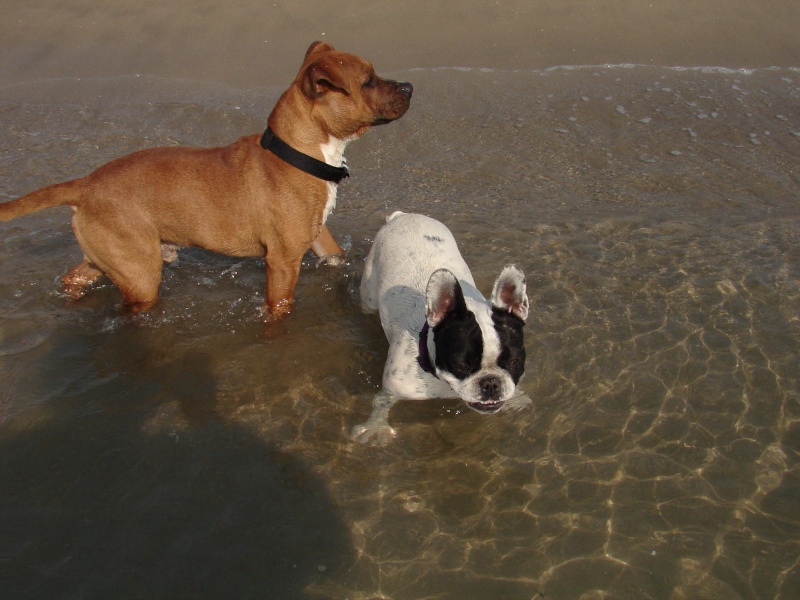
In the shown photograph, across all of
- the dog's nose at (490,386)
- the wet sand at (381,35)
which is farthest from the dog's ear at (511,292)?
the wet sand at (381,35)

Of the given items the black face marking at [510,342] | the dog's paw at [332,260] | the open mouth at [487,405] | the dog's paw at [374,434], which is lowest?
the dog's paw at [374,434]

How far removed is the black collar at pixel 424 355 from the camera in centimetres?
367

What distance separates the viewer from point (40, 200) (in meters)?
4.38

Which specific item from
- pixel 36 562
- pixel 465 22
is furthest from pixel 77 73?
pixel 36 562

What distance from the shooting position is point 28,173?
23.3 ft

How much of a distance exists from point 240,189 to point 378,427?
1865 millimetres

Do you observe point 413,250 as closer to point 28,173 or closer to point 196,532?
point 196,532

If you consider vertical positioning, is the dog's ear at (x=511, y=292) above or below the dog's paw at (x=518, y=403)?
above

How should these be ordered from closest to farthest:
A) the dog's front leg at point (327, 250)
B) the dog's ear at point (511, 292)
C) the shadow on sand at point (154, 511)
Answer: the shadow on sand at point (154, 511) → the dog's ear at point (511, 292) → the dog's front leg at point (327, 250)

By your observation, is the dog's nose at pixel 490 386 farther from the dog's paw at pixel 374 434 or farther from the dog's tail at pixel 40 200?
the dog's tail at pixel 40 200

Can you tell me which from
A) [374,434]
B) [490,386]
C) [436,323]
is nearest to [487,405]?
[490,386]

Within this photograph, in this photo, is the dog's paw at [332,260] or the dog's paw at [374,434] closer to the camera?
the dog's paw at [374,434]

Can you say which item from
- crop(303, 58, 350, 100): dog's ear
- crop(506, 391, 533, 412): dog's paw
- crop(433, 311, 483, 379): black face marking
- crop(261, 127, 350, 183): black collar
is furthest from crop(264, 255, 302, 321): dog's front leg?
crop(506, 391, 533, 412): dog's paw

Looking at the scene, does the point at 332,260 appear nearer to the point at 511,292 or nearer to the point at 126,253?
the point at 126,253
